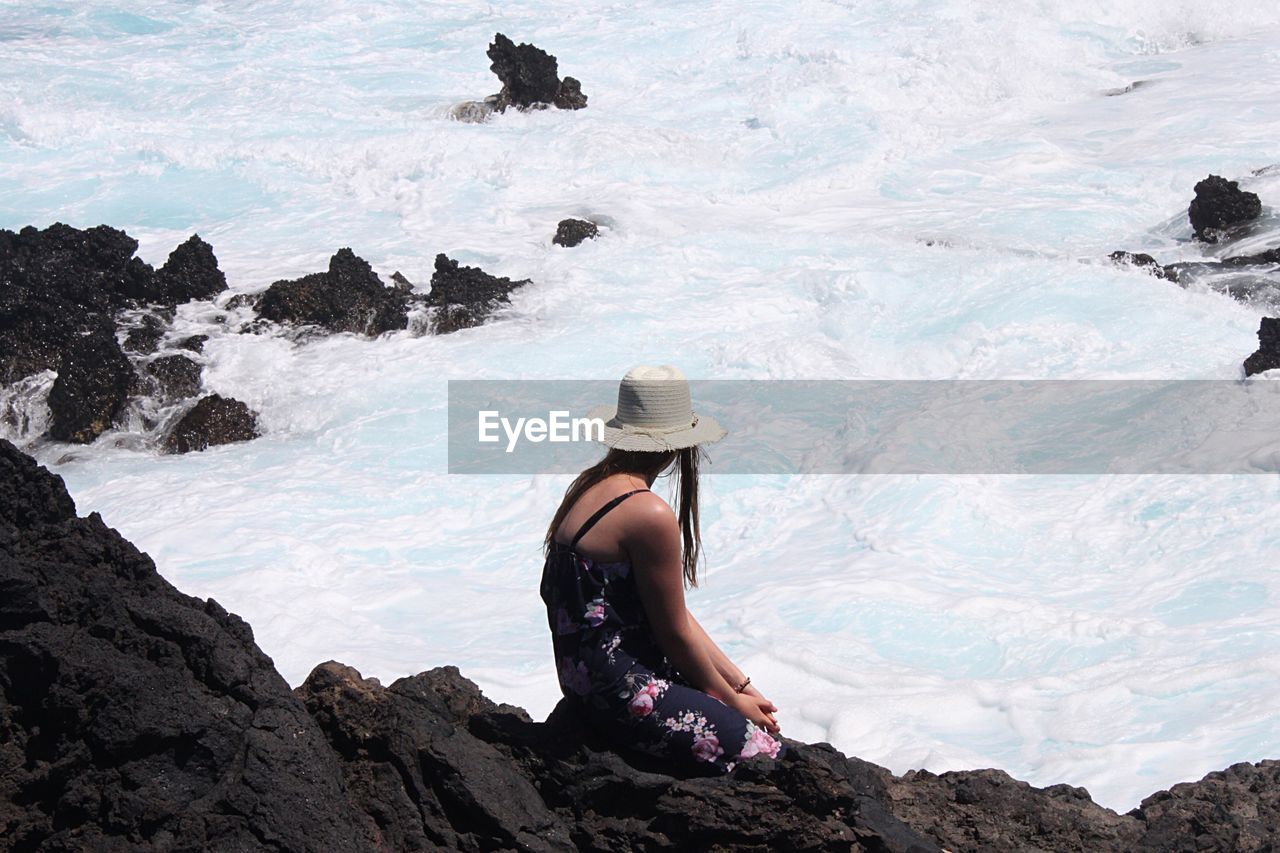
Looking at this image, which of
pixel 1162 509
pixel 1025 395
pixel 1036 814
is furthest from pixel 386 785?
pixel 1025 395

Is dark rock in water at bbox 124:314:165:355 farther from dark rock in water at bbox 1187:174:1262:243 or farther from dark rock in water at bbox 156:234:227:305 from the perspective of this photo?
dark rock in water at bbox 1187:174:1262:243

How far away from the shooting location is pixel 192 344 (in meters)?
12.6

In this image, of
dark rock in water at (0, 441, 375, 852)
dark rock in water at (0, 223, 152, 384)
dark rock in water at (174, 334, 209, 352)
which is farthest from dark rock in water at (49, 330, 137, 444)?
dark rock in water at (0, 441, 375, 852)

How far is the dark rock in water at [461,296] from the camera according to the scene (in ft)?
43.3

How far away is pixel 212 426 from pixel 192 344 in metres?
1.46

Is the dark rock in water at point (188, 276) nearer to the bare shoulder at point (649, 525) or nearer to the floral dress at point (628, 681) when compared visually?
the floral dress at point (628, 681)

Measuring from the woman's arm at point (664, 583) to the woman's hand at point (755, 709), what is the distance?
0.12m

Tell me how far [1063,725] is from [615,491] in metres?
3.70

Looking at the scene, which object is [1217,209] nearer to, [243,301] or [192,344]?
[243,301]

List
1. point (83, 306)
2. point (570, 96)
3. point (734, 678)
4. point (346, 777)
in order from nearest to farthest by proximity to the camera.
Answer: point (346, 777), point (734, 678), point (83, 306), point (570, 96)

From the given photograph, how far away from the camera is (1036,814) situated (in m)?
3.88

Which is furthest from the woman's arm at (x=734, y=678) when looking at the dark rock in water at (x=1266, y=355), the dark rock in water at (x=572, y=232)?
the dark rock in water at (x=572, y=232)

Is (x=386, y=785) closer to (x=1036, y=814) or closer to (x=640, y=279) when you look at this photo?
(x=1036, y=814)

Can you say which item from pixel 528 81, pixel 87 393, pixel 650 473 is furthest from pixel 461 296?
pixel 650 473
